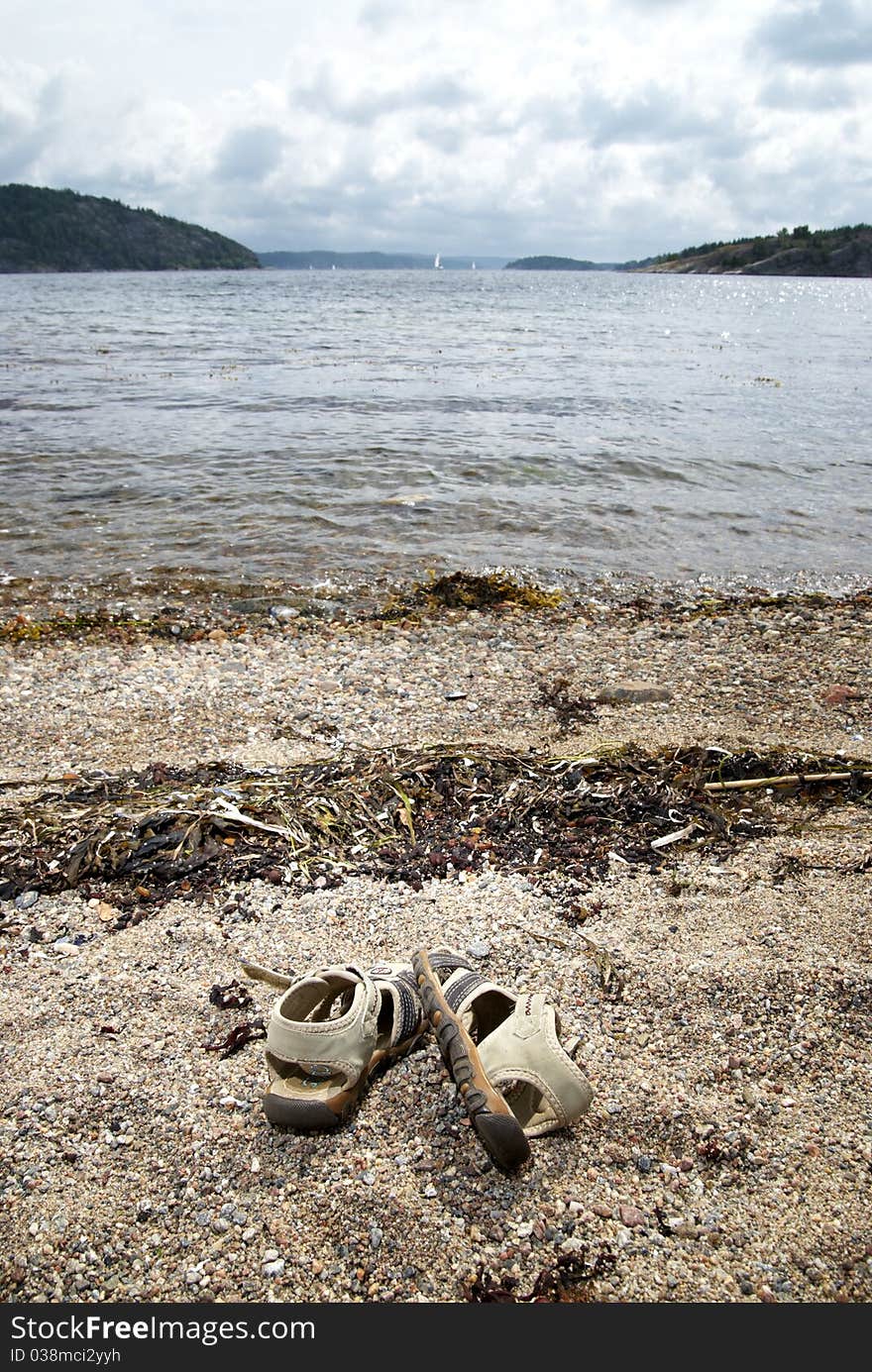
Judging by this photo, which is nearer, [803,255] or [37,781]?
[37,781]

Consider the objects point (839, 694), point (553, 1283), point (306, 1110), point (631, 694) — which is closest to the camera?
point (553, 1283)

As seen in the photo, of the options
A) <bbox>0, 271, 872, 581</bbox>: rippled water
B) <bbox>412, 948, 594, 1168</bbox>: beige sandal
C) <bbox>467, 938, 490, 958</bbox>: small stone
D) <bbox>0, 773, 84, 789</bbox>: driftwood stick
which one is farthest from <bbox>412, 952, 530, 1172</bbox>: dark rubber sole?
<bbox>0, 271, 872, 581</bbox>: rippled water

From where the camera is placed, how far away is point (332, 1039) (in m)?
2.69

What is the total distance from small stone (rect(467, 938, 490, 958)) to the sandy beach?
0.02 m

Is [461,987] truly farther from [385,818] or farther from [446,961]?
[385,818]

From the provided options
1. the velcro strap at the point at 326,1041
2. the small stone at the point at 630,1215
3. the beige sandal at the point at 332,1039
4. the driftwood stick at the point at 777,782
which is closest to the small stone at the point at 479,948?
the beige sandal at the point at 332,1039

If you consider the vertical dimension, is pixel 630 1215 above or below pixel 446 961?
below

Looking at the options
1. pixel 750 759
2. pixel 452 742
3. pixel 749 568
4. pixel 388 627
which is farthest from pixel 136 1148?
pixel 749 568

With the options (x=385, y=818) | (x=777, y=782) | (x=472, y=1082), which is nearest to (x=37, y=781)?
(x=385, y=818)

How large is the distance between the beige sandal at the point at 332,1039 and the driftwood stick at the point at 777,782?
A: 239cm

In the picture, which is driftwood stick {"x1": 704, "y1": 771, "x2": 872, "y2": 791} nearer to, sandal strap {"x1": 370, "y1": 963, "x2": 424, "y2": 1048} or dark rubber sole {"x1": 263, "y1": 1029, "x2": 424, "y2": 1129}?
sandal strap {"x1": 370, "y1": 963, "x2": 424, "y2": 1048}

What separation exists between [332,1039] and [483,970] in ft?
2.73

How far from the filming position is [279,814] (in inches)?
172

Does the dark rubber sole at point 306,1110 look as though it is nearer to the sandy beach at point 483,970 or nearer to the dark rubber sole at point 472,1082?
the sandy beach at point 483,970
